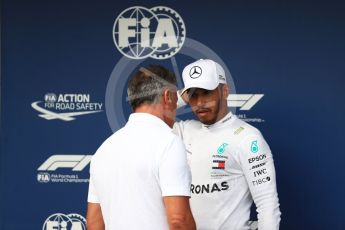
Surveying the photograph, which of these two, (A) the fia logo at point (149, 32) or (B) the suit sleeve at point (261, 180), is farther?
(A) the fia logo at point (149, 32)

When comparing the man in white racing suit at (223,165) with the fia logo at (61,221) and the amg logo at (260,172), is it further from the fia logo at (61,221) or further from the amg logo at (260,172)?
the fia logo at (61,221)

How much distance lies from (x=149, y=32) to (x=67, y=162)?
83 centimetres

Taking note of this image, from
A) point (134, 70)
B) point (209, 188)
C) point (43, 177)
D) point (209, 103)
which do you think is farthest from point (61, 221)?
point (209, 103)

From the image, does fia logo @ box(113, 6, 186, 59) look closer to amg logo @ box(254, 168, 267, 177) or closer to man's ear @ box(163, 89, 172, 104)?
amg logo @ box(254, 168, 267, 177)

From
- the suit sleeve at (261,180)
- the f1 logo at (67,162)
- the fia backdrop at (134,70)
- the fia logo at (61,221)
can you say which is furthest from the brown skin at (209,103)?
the fia logo at (61,221)

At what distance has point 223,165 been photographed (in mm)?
2957

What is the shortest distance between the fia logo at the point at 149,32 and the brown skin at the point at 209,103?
62cm

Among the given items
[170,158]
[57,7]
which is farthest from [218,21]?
[170,158]

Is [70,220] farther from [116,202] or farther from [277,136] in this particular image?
[116,202]

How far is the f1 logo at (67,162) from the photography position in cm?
367

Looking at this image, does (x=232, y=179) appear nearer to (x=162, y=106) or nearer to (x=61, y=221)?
(x=162, y=106)

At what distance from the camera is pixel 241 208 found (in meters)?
2.95

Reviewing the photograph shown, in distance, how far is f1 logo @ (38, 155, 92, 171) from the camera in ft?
12.0

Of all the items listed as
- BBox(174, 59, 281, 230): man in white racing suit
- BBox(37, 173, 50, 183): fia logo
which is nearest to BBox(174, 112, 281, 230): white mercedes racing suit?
BBox(174, 59, 281, 230): man in white racing suit
